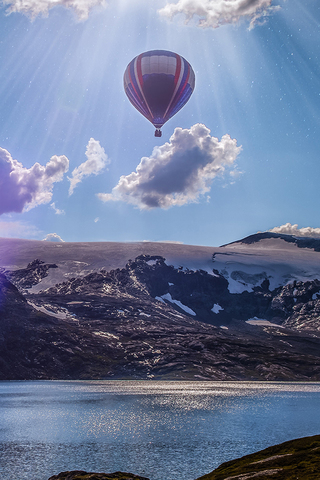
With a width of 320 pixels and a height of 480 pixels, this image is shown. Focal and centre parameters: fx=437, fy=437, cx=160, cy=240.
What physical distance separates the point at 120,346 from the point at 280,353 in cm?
6646

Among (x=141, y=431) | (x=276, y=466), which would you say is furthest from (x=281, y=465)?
→ (x=141, y=431)

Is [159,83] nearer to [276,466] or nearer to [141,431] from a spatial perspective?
[141,431]

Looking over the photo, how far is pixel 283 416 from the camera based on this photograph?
6575 centimetres

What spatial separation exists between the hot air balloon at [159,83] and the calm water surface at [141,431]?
224 ft

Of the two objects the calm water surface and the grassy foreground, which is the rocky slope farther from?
the calm water surface

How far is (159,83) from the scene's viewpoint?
112875mm

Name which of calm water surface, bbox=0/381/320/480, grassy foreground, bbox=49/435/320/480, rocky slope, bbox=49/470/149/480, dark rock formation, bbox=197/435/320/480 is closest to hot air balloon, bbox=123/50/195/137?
calm water surface, bbox=0/381/320/480

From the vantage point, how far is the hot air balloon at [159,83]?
113000 millimetres

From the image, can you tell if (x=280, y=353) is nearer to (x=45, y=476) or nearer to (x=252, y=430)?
(x=252, y=430)

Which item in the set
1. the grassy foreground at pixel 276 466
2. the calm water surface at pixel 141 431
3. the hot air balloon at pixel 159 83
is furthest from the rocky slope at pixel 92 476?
the hot air balloon at pixel 159 83

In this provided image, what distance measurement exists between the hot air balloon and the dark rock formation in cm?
9949

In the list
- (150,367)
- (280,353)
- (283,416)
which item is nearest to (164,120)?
(283,416)

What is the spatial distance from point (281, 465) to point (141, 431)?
125 ft

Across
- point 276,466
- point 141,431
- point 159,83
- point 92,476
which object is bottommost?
point 141,431
